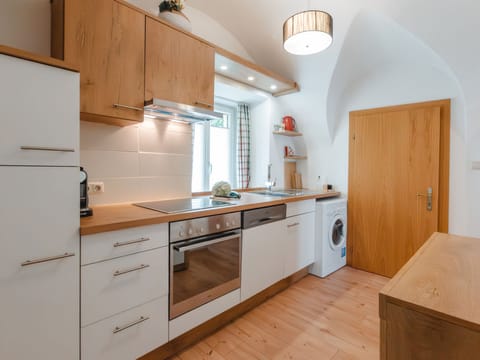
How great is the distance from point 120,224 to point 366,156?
2752 millimetres

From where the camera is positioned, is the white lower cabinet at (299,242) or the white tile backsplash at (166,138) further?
the white lower cabinet at (299,242)

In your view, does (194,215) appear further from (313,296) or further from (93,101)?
(313,296)

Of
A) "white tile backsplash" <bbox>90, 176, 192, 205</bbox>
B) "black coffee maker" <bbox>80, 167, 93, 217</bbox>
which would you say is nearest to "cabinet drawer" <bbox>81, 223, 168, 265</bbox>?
"black coffee maker" <bbox>80, 167, 93, 217</bbox>

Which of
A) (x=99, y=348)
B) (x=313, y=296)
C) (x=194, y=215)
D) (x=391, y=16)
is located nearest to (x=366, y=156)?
(x=391, y=16)

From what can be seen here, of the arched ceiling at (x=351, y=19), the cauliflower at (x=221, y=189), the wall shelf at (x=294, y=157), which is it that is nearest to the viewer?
the arched ceiling at (x=351, y=19)

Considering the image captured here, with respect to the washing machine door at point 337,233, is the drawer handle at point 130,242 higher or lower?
higher

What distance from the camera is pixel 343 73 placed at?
112 inches

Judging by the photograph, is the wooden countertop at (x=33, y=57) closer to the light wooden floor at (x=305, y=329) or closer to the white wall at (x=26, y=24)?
the white wall at (x=26, y=24)

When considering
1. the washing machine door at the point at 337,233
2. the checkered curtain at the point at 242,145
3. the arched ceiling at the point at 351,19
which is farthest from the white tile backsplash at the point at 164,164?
the washing machine door at the point at 337,233

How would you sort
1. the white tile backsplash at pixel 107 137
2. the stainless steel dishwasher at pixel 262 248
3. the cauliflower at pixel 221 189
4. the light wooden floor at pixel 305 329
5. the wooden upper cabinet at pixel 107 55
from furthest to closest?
the cauliflower at pixel 221 189, the stainless steel dishwasher at pixel 262 248, the white tile backsplash at pixel 107 137, the light wooden floor at pixel 305 329, the wooden upper cabinet at pixel 107 55

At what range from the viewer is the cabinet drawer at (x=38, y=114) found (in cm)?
102

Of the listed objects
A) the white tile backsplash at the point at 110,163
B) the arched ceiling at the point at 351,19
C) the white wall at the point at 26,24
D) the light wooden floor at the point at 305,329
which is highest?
the arched ceiling at the point at 351,19

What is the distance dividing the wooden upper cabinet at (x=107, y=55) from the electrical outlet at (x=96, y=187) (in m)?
0.44

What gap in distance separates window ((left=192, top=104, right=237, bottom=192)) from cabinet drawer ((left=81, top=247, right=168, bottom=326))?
55.1 inches
